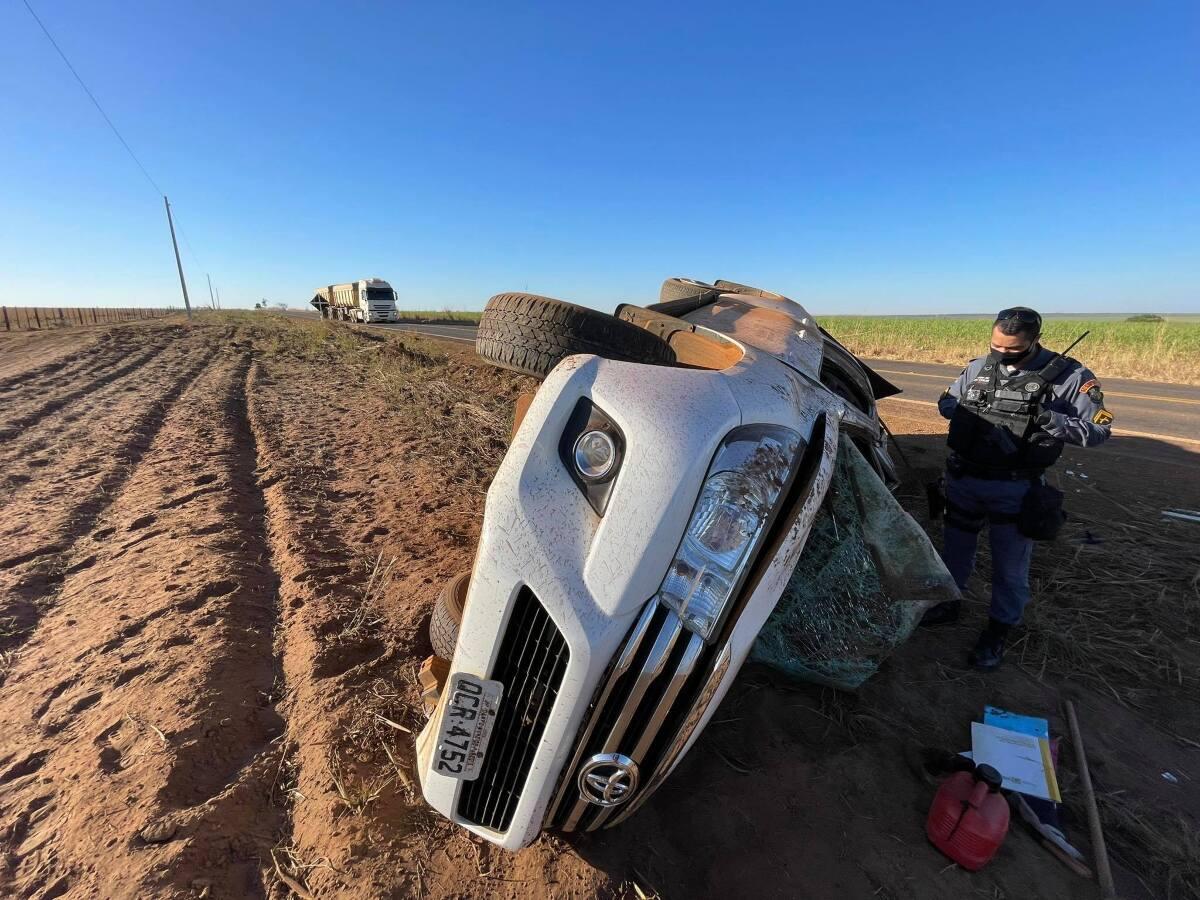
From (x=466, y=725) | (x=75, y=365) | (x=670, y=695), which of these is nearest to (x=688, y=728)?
(x=670, y=695)

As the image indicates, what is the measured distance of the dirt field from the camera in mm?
1580

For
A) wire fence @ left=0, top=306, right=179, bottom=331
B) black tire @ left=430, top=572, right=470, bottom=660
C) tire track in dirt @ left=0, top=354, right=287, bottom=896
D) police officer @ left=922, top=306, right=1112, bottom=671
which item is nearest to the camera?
tire track in dirt @ left=0, top=354, right=287, bottom=896

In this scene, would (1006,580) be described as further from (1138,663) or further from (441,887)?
(441,887)

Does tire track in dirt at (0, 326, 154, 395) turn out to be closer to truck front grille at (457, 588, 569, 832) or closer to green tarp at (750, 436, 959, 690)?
truck front grille at (457, 588, 569, 832)

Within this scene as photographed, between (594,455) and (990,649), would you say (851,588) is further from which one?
(594,455)

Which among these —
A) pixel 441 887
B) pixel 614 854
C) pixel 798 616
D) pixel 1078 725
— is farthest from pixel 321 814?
pixel 1078 725

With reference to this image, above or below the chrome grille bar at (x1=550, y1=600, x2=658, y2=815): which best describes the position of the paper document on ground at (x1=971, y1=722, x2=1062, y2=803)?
below

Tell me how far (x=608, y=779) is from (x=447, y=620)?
1.04 meters

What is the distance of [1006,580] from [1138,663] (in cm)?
78

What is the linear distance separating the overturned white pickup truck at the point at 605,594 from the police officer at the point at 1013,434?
1794 mm

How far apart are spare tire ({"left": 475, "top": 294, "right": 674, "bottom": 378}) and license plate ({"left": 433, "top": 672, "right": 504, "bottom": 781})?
141cm

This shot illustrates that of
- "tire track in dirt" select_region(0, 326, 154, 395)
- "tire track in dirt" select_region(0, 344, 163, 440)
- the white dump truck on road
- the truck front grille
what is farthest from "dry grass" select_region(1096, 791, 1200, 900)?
the white dump truck on road

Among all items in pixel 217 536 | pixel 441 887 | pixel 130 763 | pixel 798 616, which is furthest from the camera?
pixel 217 536

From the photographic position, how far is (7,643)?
240 cm
